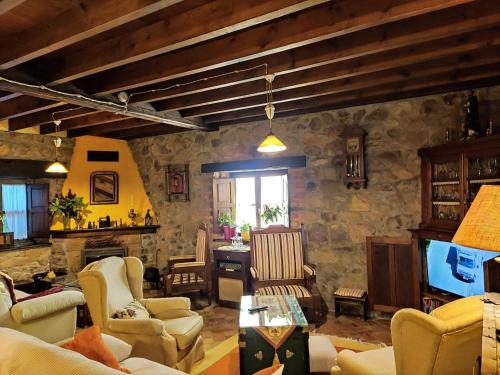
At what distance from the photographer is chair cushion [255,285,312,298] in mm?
3912

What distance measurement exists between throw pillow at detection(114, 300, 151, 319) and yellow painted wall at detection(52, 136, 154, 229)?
303 centimetres

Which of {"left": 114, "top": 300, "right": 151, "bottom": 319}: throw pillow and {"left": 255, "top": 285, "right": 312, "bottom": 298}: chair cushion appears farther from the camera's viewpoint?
{"left": 255, "top": 285, "right": 312, "bottom": 298}: chair cushion

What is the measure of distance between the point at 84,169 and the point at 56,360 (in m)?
5.01

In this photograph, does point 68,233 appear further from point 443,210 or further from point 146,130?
point 443,210

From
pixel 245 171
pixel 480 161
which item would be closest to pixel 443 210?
pixel 480 161

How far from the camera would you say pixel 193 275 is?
4.91 meters

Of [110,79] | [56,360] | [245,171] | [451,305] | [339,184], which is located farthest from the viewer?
[245,171]

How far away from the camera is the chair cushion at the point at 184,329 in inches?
113

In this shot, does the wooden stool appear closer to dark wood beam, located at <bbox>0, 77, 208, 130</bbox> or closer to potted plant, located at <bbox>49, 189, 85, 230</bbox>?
dark wood beam, located at <bbox>0, 77, 208, 130</bbox>

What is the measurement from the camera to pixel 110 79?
3293 mm

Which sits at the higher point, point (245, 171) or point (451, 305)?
point (245, 171)

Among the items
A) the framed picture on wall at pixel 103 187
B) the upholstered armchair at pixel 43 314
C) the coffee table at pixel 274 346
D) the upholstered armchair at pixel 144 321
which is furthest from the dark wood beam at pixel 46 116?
the coffee table at pixel 274 346

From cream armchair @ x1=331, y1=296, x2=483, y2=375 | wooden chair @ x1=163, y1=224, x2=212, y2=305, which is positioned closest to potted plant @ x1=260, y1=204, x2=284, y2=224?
wooden chair @ x1=163, y1=224, x2=212, y2=305

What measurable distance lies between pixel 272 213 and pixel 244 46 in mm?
2896
